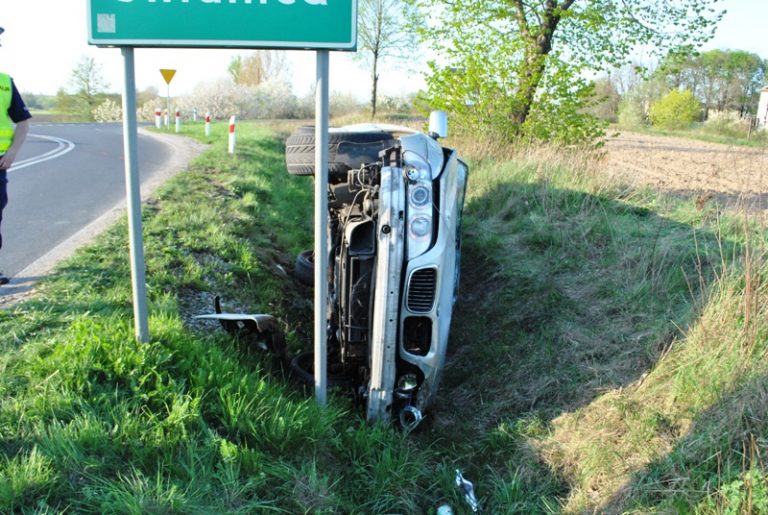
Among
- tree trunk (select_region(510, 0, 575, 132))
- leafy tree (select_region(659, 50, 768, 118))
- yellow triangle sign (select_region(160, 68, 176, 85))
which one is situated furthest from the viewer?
leafy tree (select_region(659, 50, 768, 118))

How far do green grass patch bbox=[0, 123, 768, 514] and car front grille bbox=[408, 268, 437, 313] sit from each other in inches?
32.2

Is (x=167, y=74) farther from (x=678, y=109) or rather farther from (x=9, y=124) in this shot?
(x=678, y=109)

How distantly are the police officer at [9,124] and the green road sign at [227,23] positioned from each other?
2409mm

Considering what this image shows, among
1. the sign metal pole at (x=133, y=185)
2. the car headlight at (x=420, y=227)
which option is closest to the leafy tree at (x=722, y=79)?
the car headlight at (x=420, y=227)

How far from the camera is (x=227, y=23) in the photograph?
313cm

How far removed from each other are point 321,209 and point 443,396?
2096 mm

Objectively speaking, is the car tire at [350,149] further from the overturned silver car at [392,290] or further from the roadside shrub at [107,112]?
the roadside shrub at [107,112]

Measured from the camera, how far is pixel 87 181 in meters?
10.6

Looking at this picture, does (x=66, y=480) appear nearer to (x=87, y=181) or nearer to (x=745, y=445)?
(x=745, y=445)

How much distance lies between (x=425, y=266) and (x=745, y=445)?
1.95 meters

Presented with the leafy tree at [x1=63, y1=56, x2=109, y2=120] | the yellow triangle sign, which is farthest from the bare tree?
the yellow triangle sign

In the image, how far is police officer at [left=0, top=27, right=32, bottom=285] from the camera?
4.94 m

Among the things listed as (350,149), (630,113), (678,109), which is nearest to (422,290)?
(350,149)

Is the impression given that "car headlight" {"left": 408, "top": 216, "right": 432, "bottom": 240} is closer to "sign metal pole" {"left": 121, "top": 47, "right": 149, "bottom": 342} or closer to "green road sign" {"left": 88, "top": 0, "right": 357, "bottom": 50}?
"green road sign" {"left": 88, "top": 0, "right": 357, "bottom": 50}
